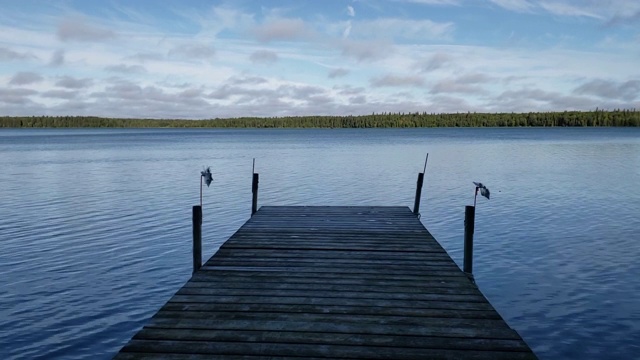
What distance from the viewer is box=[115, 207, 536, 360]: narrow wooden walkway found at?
5793mm

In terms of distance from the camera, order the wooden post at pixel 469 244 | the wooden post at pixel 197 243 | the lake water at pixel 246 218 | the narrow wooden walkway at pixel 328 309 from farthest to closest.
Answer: the wooden post at pixel 469 244, the wooden post at pixel 197 243, the lake water at pixel 246 218, the narrow wooden walkway at pixel 328 309

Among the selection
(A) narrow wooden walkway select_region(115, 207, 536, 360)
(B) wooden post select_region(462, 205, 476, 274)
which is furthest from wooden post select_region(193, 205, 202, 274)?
(B) wooden post select_region(462, 205, 476, 274)

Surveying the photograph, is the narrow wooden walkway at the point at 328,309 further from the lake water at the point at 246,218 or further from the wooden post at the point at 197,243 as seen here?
the lake water at the point at 246,218

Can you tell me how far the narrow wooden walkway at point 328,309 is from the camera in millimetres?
5793

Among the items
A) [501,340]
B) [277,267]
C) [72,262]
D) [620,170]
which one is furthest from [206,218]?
[620,170]

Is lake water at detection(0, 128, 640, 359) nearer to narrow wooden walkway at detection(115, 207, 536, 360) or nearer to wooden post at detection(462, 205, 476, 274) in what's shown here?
wooden post at detection(462, 205, 476, 274)

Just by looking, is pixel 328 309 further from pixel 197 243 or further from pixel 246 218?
pixel 246 218

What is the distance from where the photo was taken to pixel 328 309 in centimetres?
709

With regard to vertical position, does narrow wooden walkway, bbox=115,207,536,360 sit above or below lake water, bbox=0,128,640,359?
above

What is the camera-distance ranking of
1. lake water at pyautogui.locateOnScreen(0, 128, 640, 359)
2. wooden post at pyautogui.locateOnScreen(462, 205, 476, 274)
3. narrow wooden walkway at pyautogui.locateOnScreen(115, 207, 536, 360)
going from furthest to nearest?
wooden post at pyautogui.locateOnScreen(462, 205, 476, 274), lake water at pyautogui.locateOnScreen(0, 128, 640, 359), narrow wooden walkway at pyautogui.locateOnScreen(115, 207, 536, 360)

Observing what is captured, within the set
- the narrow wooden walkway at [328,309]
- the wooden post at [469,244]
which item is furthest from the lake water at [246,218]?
the narrow wooden walkway at [328,309]

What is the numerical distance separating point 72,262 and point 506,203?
19.1 meters

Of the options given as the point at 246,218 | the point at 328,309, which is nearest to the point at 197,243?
the point at 328,309

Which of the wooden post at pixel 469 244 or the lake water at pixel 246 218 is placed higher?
the wooden post at pixel 469 244
